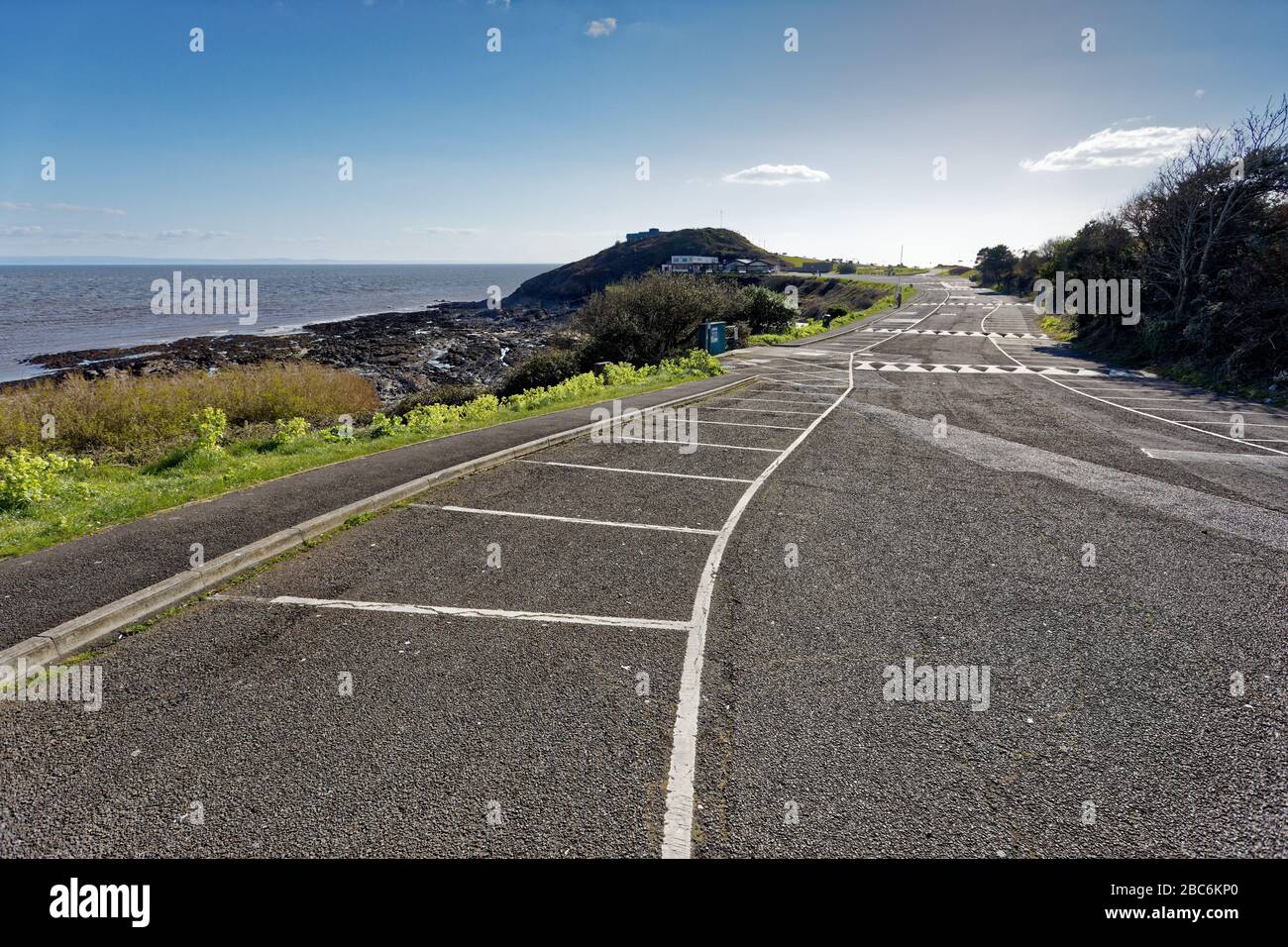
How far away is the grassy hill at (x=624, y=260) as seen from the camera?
119812mm

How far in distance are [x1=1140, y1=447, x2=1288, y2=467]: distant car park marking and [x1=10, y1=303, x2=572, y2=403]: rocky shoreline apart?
25.8 m

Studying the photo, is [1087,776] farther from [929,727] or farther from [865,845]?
[865,845]

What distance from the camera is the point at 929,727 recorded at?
411cm

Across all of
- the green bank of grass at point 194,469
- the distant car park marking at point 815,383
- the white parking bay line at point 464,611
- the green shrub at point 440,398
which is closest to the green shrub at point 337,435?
the green bank of grass at point 194,469

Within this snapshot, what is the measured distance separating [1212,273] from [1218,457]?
1805 cm

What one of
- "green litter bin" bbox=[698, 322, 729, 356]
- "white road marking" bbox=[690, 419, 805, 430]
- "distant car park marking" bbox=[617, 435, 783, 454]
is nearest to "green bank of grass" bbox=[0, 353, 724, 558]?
"distant car park marking" bbox=[617, 435, 783, 454]

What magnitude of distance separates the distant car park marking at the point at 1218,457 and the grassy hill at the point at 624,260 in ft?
336

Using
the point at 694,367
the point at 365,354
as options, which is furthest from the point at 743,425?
the point at 365,354

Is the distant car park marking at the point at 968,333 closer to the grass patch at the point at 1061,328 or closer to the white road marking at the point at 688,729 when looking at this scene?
the grass patch at the point at 1061,328

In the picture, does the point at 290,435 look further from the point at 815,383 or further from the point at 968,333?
the point at 968,333

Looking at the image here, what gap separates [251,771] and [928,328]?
42430 millimetres

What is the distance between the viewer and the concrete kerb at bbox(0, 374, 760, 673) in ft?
15.1

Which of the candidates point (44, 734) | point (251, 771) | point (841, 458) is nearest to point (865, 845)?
point (251, 771)

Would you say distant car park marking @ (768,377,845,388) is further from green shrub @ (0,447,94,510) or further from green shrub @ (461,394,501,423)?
green shrub @ (0,447,94,510)
